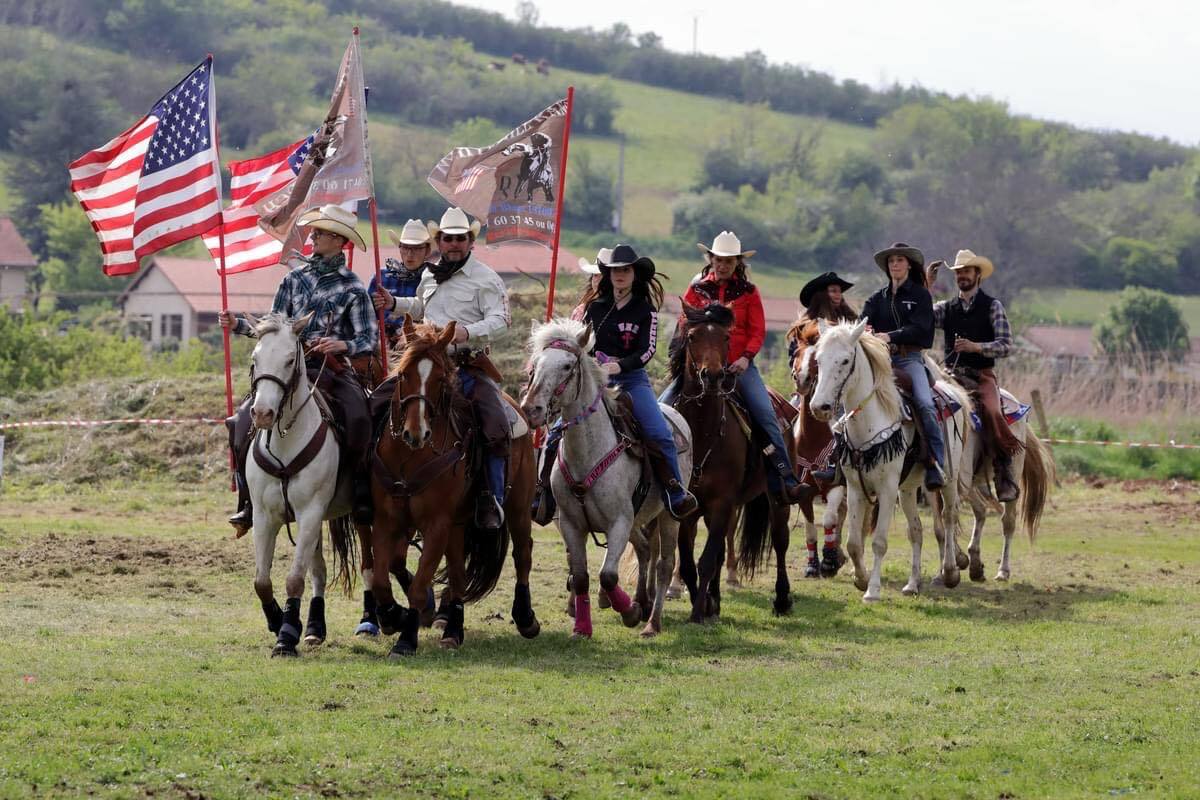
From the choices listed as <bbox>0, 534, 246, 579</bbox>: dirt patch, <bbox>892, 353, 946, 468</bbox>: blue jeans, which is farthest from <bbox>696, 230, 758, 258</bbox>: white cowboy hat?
<bbox>0, 534, 246, 579</bbox>: dirt patch

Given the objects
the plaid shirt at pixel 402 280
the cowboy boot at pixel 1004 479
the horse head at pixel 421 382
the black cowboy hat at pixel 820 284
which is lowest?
the cowboy boot at pixel 1004 479

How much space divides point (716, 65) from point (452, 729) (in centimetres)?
15307

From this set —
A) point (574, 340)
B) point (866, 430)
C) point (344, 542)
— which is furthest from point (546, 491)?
point (866, 430)

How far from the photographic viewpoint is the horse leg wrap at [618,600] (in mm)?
11336

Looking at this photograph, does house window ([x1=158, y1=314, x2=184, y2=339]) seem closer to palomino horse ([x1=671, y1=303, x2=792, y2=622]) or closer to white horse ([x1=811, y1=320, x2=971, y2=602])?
white horse ([x1=811, y1=320, x2=971, y2=602])

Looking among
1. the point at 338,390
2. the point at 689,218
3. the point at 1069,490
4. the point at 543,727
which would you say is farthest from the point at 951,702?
the point at 689,218

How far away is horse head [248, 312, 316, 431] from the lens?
973 centimetres

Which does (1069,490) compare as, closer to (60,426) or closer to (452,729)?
(60,426)

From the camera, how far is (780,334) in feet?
212

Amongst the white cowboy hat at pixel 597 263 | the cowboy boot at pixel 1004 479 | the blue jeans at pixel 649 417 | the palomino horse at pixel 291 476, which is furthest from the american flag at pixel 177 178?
the cowboy boot at pixel 1004 479

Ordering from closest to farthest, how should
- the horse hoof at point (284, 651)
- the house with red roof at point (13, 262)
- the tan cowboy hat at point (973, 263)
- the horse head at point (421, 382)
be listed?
the horse head at point (421, 382)
the horse hoof at point (284, 651)
the tan cowboy hat at point (973, 263)
the house with red roof at point (13, 262)

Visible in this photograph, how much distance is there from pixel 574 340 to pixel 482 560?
5.54 feet

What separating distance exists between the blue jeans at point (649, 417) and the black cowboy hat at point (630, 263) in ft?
2.25

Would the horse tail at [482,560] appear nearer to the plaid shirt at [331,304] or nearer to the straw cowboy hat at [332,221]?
the plaid shirt at [331,304]
